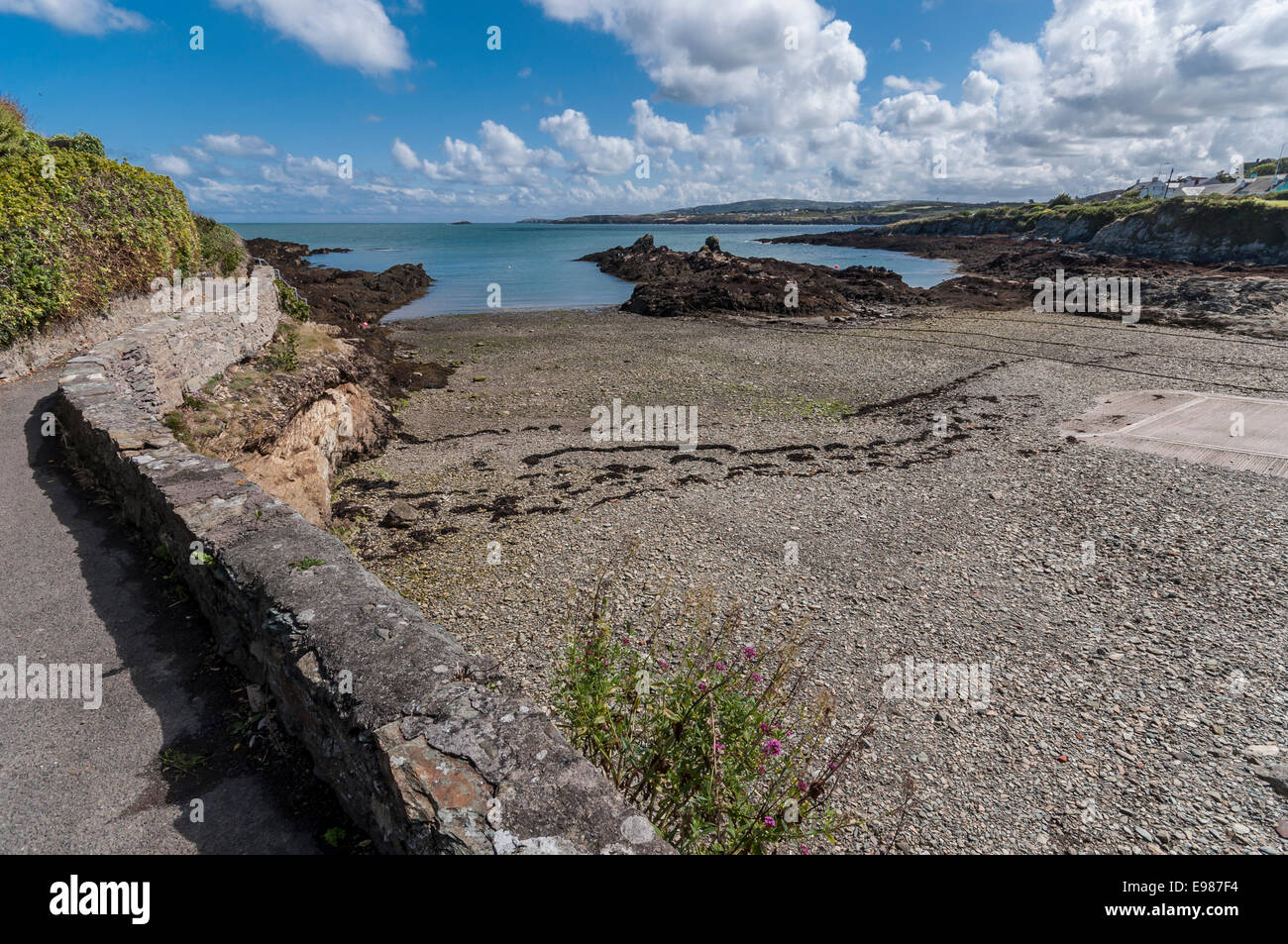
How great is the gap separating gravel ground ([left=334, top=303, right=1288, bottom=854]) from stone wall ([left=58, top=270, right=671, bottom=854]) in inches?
89.0

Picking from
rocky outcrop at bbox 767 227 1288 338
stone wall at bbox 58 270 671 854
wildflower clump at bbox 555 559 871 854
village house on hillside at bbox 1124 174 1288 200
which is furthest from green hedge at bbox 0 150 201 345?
village house on hillside at bbox 1124 174 1288 200

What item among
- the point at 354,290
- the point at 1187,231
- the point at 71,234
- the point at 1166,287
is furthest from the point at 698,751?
the point at 1187,231

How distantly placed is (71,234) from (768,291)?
Result: 34208mm

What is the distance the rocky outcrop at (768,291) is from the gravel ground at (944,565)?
17417 mm

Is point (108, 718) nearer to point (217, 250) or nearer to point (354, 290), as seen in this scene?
point (217, 250)

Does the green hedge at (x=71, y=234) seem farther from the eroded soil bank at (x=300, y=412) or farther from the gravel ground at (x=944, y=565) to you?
the gravel ground at (x=944, y=565)

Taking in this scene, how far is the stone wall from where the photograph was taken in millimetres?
2742

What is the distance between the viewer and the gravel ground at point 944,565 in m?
5.62

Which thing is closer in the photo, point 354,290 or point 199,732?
point 199,732

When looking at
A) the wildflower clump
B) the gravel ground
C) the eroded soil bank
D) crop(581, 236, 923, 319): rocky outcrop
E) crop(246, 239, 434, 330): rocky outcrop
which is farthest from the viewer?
crop(581, 236, 923, 319): rocky outcrop

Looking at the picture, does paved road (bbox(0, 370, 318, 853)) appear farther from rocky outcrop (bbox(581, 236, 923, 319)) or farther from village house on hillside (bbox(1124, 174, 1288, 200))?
village house on hillside (bbox(1124, 174, 1288, 200))

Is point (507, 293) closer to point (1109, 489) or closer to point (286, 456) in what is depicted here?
point (286, 456)

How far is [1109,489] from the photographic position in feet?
38.9

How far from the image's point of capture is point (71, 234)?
1040 cm
